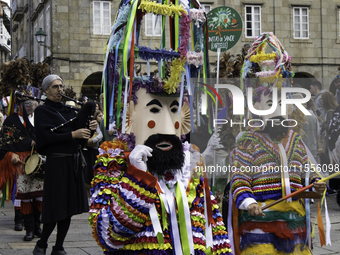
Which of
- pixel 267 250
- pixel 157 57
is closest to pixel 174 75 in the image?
pixel 157 57

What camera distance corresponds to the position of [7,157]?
7.73 metres

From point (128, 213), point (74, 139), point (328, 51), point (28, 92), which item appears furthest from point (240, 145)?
point (328, 51)

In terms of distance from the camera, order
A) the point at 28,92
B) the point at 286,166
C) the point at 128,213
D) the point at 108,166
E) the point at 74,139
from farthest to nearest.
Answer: the point at 28,92 → the point at 74,139 → the point at 286,166 → the point at 108,166 → the point at 128,213

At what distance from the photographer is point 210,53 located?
70.9 feet

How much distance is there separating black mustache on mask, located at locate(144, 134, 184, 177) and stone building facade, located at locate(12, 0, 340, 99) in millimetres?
17158

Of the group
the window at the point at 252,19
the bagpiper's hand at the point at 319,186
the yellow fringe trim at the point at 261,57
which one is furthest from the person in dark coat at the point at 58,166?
the window at the point at 252,19

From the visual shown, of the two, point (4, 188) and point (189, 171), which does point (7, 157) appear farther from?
point (189, 171)

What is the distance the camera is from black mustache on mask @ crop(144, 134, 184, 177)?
3705mm

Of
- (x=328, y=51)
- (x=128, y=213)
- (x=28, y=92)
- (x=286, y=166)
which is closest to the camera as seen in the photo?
(x=128, y=213)

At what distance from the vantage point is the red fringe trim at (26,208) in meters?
7.08

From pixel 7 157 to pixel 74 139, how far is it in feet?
8.04

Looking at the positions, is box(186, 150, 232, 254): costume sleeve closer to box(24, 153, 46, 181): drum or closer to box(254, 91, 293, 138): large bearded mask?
box(254, 91, 293, 138): large bearded mask

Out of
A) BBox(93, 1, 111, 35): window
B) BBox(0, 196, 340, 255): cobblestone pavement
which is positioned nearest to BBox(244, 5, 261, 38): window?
BBox(93, 1, 111, 35): window

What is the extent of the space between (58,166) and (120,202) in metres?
2.08
